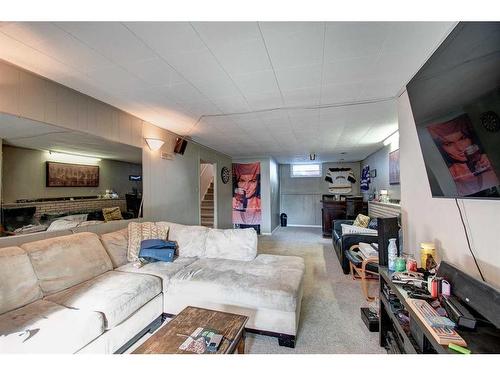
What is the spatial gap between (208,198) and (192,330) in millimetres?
5514

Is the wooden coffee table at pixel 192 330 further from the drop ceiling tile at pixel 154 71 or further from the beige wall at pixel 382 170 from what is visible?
the beige wall at pixel 382 170

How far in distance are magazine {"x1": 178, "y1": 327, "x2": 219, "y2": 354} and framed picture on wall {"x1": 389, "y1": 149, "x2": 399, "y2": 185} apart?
403cm

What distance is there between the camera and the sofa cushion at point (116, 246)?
2.31 metres

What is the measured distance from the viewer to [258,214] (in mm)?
6445

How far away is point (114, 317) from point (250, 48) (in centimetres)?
217

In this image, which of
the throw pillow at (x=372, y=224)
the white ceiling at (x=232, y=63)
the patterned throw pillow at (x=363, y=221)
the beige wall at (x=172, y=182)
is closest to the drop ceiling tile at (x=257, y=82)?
the white ceiling at (x=232, y=63)

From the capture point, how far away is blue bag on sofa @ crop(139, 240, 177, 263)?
244 centimetres

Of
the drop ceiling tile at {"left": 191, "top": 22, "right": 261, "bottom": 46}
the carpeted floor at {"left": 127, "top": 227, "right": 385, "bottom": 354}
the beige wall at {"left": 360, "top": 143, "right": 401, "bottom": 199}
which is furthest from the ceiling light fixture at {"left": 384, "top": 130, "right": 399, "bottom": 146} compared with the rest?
the drop ceiling tile at {"left": 191, "top": 22, "right": 261, "bottom": 46}

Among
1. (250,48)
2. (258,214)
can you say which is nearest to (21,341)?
(250,48)

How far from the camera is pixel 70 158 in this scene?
90.5 inches

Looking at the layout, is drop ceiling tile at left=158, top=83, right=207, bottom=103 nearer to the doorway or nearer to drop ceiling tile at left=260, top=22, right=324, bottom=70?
drop ceiling tile at left=260, top=22, right=324, bottom=70

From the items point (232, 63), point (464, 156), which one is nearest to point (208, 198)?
point (232, 63)

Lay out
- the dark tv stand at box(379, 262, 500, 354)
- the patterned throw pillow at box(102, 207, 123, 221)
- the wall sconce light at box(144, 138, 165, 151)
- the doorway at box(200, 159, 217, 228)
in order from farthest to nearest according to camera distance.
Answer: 1. the doorway at box(200, 159, 217, 228)
2. the wall sconce light at box(144, 138, 165, 151)
3. the patterned throw pillow at box(102, 207, 123, 221)
4. the dark tv stand at box(379, 262, 500, 354)
